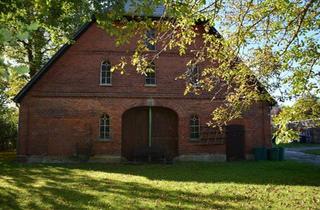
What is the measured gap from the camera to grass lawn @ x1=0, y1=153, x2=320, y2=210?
1000 cm

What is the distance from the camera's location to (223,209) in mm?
9312

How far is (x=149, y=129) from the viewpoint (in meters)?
21.6

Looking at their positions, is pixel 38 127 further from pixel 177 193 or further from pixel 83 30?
pixel 177 193

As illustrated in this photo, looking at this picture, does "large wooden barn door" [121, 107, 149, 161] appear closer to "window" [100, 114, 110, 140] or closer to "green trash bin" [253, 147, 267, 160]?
"window" [100, 114, 110, 140]

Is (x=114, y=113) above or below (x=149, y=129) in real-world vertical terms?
above

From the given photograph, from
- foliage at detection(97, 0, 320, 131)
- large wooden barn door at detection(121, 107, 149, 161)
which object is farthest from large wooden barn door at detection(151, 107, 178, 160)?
foliage at detection(97, 0, 320, 131)

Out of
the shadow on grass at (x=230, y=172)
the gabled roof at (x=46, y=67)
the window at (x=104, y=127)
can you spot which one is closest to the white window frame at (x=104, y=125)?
the window at (x=104, y=127)

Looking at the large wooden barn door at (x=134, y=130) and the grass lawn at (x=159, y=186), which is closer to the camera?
the grass lawn at (x=159, y=186)

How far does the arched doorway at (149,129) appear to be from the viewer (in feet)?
70.7

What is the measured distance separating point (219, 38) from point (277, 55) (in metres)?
1.74

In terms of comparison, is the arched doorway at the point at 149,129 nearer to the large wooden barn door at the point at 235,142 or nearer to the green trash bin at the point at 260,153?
the large wooden barn door at the point at 235,142

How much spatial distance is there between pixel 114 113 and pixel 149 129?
7.38 ft

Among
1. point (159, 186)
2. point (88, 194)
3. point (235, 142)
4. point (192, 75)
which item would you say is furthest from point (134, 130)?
point (88, 194)

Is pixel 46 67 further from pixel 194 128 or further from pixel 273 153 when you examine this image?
pixel 273 153
